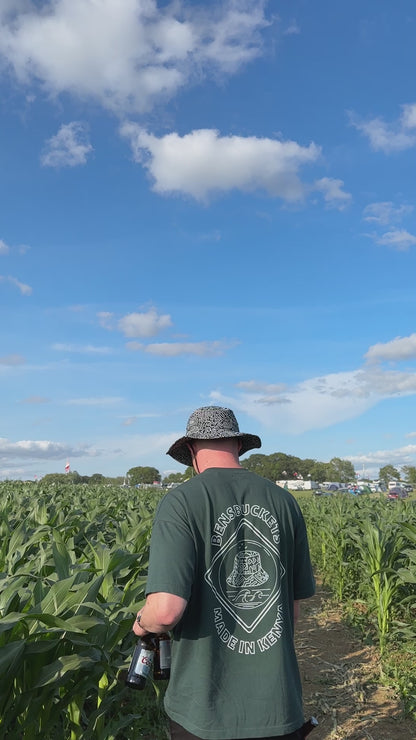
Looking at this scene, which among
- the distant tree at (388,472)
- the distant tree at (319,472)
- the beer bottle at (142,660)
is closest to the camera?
the beer bottle at (142,660)

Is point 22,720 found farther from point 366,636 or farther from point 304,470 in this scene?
point 304,470

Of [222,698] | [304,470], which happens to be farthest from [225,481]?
[304,470]

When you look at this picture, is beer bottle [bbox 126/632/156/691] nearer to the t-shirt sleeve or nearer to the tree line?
the t-shirt sleeve

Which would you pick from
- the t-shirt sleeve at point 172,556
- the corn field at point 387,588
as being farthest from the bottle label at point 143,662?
the corn field at point 387,588

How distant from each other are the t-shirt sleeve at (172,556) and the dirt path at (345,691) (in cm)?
371

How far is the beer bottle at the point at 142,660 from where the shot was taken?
8.33 ft

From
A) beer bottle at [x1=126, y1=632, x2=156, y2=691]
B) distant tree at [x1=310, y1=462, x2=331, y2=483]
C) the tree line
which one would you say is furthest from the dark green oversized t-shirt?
distant tree at [x1=310, y1=462, x2=331, y2=483]

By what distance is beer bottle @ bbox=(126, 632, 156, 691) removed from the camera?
2539 millimetres

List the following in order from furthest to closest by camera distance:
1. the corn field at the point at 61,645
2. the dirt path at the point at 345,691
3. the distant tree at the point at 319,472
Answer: the distant tree at the point at 319,472, the dirt path at the point at 345,691, the corn field at the point at 61,645

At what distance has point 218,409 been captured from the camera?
2.69 metres

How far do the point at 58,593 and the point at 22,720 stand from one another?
78 cm

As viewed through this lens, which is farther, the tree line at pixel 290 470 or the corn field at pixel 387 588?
the tree line at pixel 290 470

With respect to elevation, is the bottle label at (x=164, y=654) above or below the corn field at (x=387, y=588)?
above

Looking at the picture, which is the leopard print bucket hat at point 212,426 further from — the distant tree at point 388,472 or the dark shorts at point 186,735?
the distant tree at point 388,472
